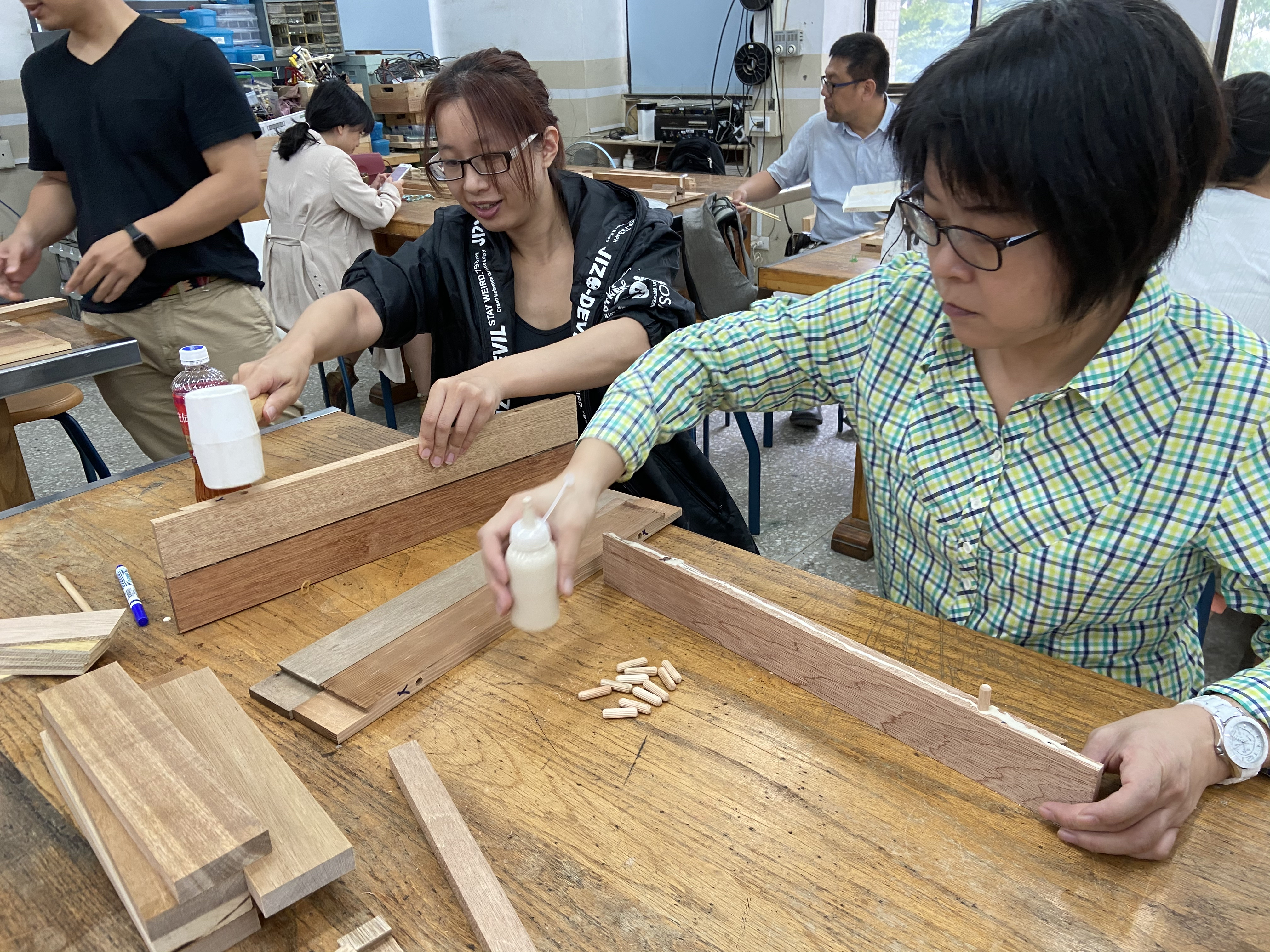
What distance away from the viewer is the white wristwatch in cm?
88

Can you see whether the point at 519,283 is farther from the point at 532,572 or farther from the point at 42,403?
the point at 42,403

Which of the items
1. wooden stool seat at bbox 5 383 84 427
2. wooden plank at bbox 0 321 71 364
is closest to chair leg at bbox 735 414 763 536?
wooden plank at bbox 0 321 71 364

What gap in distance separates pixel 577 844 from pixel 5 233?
19.9ft

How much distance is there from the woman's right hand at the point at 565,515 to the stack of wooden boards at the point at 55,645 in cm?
52

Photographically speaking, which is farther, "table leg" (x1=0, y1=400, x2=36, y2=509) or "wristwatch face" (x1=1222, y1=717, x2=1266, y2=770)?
"table leg" (x1=0, y1=400, x2=36, y2=509)

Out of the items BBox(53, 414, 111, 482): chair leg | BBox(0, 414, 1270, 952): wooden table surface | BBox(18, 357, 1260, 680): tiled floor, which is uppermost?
BBox(0, 414, 1270, 952): wooden table surface

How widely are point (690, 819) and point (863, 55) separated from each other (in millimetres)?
4206

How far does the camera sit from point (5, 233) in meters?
5.22

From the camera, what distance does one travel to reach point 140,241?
2.26 meters

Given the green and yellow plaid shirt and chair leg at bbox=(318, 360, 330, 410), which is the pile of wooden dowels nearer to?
the green and yellow plaid shirt

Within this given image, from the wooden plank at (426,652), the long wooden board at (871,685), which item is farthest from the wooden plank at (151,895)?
the long wooden board at (871,685)

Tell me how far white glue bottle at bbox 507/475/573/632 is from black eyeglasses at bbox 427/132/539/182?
981mm

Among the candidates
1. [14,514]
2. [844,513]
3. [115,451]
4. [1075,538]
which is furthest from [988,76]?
[115,451]

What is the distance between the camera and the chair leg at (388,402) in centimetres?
421
